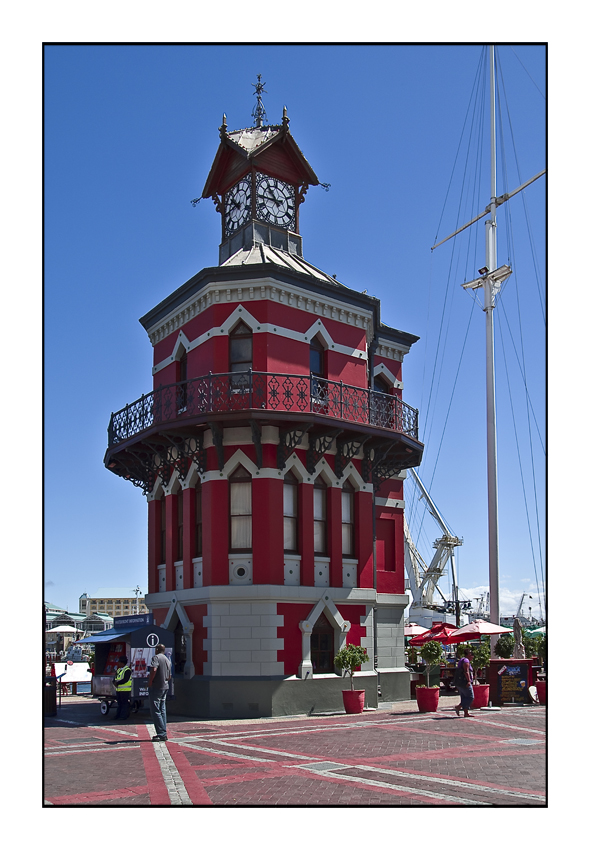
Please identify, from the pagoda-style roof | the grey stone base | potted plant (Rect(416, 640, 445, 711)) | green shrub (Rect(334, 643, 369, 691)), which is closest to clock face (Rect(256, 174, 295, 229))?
the pagoda-style roof

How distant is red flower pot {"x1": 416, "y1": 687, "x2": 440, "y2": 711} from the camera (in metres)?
21.9

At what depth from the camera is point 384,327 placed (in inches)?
1187

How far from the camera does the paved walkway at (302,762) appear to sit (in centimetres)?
1023

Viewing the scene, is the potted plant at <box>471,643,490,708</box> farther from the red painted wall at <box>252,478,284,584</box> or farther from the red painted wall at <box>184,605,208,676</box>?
the red painted wall at <box>184,605,208,676</box>

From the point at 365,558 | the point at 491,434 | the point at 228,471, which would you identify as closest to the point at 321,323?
the point at 228,471

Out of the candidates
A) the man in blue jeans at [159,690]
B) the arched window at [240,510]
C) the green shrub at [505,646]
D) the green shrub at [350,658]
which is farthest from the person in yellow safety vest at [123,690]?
the green shrub at [505,646]

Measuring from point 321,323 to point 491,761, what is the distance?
14658mm

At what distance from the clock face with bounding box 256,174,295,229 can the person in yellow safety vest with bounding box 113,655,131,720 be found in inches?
618

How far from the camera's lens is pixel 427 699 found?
22.0 metres

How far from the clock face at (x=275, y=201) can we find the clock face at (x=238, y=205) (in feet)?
1.29

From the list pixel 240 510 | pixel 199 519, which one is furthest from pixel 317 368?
pixel 199 519

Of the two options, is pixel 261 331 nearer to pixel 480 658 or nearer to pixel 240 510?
pixel 240 510

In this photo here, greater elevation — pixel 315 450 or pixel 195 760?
pixel 315 450
